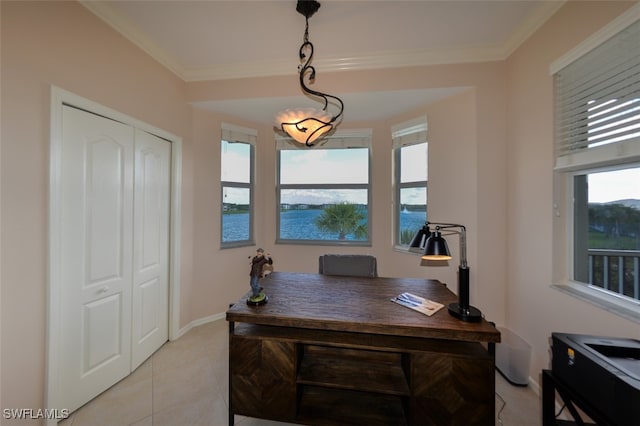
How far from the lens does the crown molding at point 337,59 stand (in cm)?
182

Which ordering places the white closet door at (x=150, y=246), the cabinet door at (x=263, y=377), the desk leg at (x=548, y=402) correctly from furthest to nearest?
1. the white closet door at (x=150, y=246)
2. the cabinet door at (x=263, y=377)
3. the desk leg at (x=548, y=402)

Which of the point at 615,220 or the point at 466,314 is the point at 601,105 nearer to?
the point at 615,220

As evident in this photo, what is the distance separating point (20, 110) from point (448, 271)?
3.53m

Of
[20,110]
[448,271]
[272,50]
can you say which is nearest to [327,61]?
[272,50]

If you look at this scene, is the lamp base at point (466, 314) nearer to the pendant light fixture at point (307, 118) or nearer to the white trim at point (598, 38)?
the pendant light fixture at point (307, 118)

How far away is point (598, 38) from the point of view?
1.44 metres

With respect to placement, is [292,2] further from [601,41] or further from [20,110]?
[601,41]

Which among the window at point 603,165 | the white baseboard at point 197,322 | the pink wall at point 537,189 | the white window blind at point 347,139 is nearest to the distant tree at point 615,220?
the window at point 603,165

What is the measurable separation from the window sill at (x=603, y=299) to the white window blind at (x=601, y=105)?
79 cm

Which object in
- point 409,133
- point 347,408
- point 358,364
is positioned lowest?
point 347,408

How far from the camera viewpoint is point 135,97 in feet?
6.80

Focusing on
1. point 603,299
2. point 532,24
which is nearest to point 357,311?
point 603,299

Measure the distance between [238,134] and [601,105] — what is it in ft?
10.6

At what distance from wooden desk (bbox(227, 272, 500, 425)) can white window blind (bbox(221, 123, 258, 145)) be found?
86.1 inches
